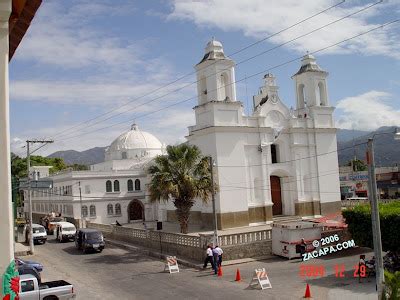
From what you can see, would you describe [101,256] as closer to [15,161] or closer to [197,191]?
[197,191]

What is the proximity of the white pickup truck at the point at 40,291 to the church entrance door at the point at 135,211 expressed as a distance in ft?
116

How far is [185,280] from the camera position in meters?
19.7

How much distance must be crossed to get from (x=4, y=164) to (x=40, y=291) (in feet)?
41.6

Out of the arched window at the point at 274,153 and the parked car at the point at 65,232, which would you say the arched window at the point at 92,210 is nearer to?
the parked car at the point at 65,232

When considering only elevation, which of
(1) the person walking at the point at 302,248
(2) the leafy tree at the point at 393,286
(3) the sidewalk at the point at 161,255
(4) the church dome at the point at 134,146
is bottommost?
(3) the sidewalk at the point at 161,255

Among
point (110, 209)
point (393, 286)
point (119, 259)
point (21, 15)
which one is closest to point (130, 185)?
point (110, 209)

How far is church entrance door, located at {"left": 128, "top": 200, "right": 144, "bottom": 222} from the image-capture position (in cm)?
5091

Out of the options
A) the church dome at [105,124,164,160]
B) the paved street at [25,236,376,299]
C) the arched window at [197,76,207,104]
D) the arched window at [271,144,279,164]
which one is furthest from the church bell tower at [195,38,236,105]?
the church dome at [105,124,164,160]

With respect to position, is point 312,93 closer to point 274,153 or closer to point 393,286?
point 274,153

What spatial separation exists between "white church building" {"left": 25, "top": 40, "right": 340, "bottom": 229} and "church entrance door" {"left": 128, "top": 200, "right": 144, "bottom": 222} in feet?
0.37

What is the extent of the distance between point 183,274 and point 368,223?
339 inches

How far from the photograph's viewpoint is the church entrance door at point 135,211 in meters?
50.9

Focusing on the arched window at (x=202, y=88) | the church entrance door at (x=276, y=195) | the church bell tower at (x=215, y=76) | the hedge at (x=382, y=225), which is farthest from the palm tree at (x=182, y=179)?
the church entrance door at (x=276, y=195)

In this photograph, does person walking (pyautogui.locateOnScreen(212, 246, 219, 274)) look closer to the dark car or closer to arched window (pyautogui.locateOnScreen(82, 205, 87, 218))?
the dark car
